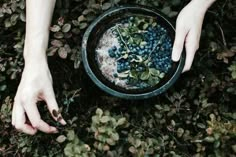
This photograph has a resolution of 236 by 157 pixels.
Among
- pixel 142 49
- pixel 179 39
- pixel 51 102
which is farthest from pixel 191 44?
pixel 51 102

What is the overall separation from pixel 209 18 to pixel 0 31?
65 cm

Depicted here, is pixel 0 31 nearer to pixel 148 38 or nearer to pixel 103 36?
pixel 103 36

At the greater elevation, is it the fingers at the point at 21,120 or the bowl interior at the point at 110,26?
the bowl interior at the point at 110,26

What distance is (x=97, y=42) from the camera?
1.74m

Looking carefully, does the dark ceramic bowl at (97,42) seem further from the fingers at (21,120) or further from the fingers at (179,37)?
the fingers at (21,120)

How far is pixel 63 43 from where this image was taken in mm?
1744

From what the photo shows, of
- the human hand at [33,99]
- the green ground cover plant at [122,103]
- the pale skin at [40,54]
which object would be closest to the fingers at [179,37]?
the pale skin at [40,54]

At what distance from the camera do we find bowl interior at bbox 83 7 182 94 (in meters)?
1.69

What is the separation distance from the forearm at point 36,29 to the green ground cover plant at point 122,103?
41 millimetres

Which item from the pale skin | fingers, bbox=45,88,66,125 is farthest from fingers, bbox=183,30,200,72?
fingers, bbox=45,88,66,125

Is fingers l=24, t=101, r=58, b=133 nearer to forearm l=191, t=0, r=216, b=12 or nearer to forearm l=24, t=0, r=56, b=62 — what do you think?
forearm l=24, t=0, r=56, b=62

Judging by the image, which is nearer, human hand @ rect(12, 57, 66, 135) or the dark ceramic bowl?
human hand @ rect(12, 57, 66, 135)

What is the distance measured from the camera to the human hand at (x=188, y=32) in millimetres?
1607

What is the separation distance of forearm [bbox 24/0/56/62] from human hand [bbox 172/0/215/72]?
0.36 m
